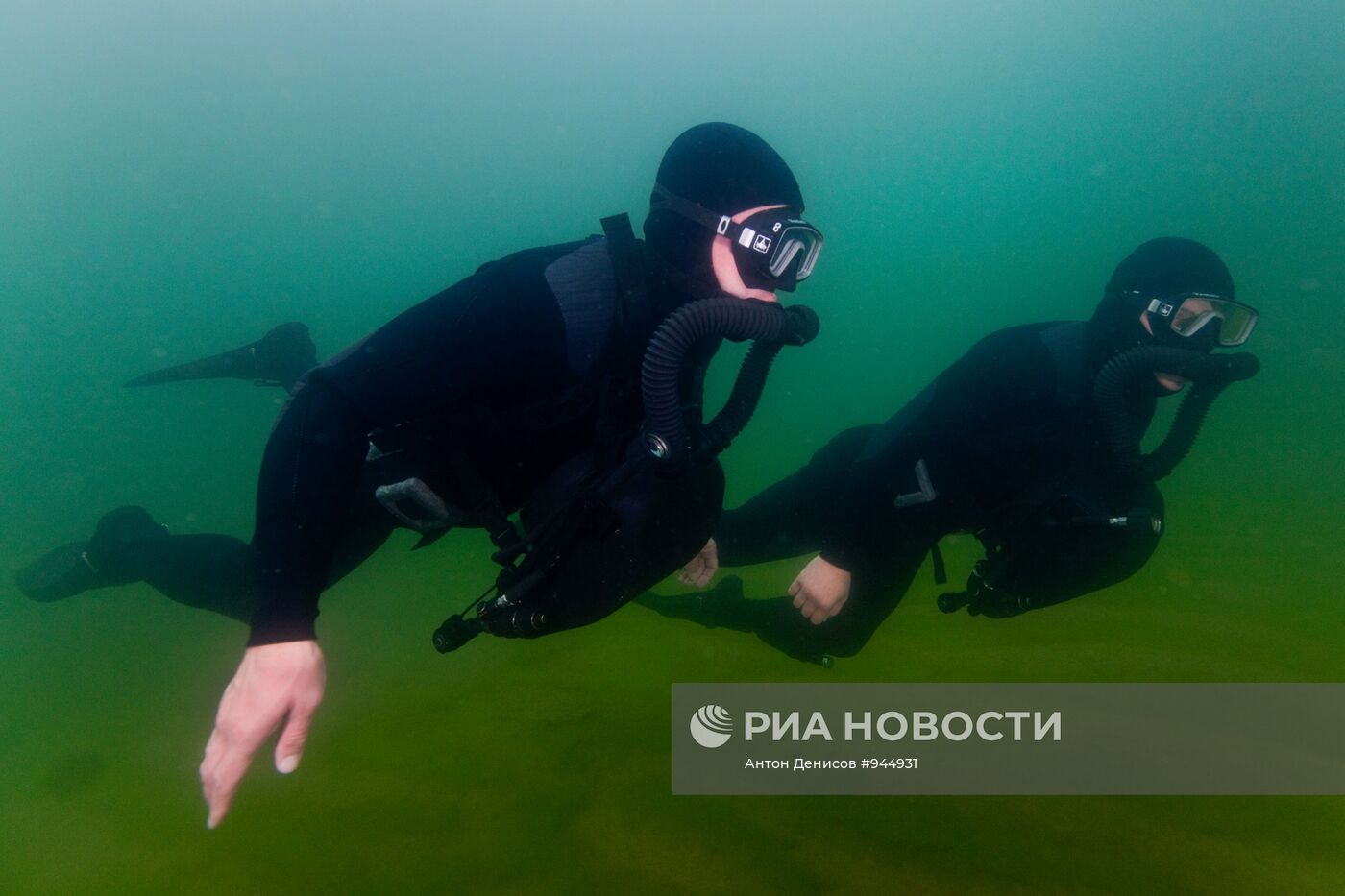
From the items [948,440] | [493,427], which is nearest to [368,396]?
[493,427]

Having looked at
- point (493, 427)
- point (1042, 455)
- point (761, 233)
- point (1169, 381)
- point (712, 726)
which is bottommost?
point (712, 726)

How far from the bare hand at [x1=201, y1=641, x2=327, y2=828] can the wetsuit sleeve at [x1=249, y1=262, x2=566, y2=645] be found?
2.3 inches

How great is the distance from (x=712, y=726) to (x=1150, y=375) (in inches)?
138

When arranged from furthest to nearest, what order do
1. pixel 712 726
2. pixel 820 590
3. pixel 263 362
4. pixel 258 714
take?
pixel 263 362
pixel 712 726
pixel 820 590
pixel 258 714

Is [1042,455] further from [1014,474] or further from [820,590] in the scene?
[820,590]

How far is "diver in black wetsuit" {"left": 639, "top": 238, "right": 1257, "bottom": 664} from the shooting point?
3.57 metres

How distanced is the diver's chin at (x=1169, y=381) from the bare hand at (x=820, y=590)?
6.91ft

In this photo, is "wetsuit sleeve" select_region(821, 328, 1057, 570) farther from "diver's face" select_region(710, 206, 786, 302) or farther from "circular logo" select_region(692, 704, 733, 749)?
"circular logo" select_region(692, 704, 733, 749)

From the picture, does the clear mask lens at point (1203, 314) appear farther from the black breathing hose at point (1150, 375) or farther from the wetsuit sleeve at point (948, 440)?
the wetsuit sleeve at point (948, 440)

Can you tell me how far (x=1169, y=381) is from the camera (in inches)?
143

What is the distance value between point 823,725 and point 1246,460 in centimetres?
1686

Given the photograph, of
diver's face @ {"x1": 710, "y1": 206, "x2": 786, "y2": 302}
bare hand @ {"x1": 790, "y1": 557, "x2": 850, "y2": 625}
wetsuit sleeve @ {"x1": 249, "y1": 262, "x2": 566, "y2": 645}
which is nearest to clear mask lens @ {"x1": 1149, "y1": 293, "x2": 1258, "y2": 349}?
bare hand @ {"x1": 790, "y1": 557, "x2": 850, "y2": 625}

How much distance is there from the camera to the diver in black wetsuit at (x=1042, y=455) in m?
3.57

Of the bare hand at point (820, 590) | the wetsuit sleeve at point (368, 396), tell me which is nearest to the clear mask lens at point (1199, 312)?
the bare hand at point (820, 590)
